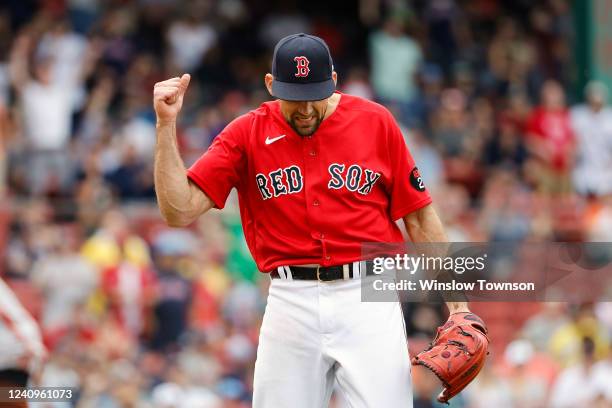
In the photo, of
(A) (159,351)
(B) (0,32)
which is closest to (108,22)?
(B) (0,32)

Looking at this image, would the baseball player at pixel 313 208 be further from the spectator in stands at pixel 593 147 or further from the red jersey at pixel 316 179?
the spectator in stands at pixel 593 147

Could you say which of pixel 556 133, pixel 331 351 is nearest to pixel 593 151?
pixel 556 133

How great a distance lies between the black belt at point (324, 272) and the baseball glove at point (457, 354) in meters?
0.43

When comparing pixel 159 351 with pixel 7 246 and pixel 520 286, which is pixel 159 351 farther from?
pixel 520 286

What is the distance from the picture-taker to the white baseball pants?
549 cm

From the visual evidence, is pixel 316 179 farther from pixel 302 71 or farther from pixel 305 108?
pixel 302 71

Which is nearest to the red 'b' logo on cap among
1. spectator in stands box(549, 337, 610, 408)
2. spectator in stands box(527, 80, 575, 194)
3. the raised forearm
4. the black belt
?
the raised forearm

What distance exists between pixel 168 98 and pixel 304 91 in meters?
0.57

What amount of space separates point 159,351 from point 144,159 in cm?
247

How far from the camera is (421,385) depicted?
32.5 feet

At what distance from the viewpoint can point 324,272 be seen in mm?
5562

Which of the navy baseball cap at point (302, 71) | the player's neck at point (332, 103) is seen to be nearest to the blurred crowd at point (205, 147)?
the player's neck at point (332, 103)

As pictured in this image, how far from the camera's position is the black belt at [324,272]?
5566 mm

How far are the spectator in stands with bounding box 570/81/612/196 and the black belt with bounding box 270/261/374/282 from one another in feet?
28.0
